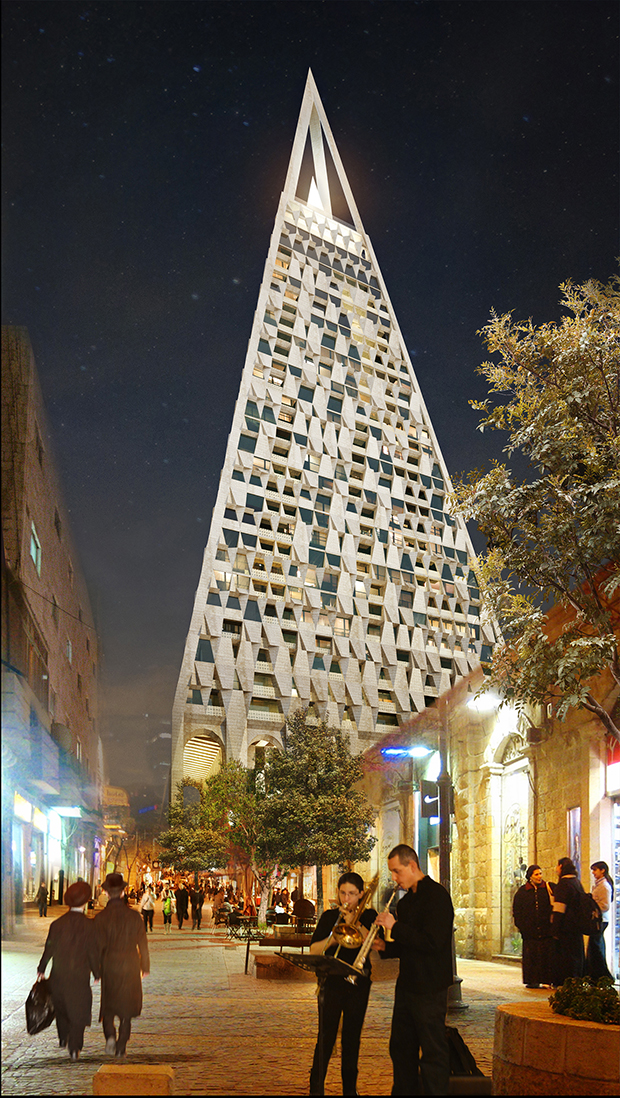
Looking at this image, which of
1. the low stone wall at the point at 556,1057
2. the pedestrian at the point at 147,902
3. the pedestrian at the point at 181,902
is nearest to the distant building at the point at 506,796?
the pedestrian at the point at 147,902

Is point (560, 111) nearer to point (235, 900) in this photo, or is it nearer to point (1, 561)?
point (1, 561)

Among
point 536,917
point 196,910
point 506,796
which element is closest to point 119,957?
point 536,917

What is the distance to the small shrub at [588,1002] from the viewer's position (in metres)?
7.48

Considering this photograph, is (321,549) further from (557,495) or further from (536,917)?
(557,495)

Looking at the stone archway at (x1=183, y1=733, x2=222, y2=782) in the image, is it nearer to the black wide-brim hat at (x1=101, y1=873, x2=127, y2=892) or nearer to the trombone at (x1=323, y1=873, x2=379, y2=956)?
the black wide-brim hat at (x1=101, y1=873, x2=127, y2=892)

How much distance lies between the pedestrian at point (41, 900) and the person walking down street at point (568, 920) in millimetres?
9915

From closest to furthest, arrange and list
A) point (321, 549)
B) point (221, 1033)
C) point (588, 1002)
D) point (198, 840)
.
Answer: point (588, 1002) < point (221, 1033) < point (198, 840) < point (321, 549)

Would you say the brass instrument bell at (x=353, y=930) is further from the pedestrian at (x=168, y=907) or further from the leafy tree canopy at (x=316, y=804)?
the pedestrian at (x=168, y=907)

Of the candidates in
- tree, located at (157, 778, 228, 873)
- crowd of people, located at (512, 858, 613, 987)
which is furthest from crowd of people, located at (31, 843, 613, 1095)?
tree, located at (157, 778, 228, 873)

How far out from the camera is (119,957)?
25.5ft

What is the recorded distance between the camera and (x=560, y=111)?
13.3 meters

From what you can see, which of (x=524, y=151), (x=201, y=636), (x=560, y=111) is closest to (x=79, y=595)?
(x=560, y=111)

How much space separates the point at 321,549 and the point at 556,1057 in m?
60.5

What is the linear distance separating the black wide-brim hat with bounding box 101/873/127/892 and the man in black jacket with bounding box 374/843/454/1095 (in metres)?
2.22
